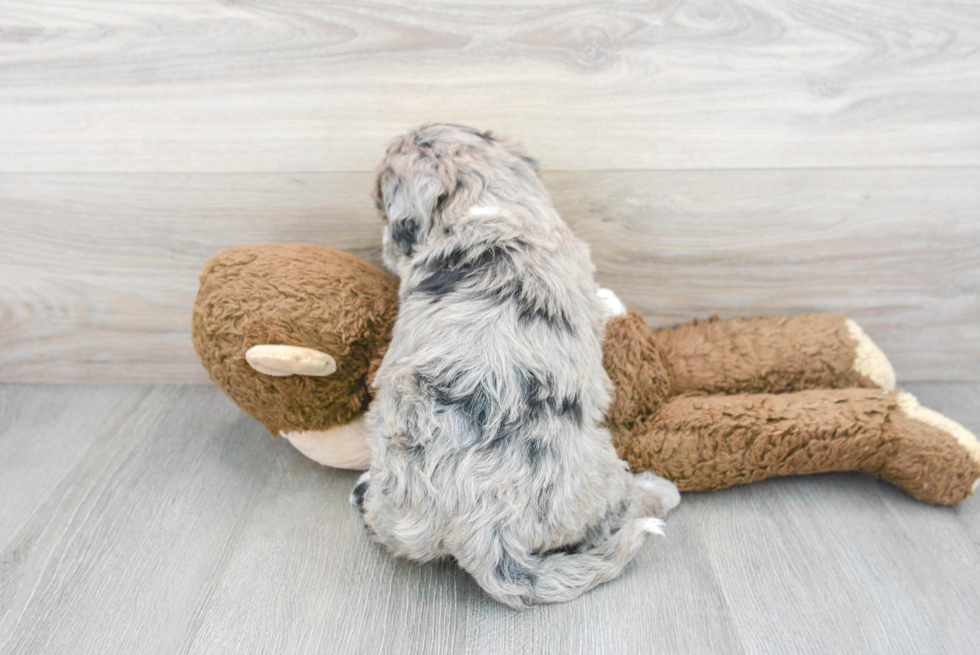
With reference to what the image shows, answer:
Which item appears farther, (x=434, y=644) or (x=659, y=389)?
(x=659, y=389)

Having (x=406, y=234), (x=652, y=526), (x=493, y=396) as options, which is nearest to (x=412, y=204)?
(x=406, y=234)

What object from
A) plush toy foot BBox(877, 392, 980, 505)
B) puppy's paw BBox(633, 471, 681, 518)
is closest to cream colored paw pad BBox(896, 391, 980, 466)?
plush toy foot BBox(877, 392, 980, 505)

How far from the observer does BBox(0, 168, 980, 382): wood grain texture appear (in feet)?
5.06

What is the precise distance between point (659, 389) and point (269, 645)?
910 millimetres

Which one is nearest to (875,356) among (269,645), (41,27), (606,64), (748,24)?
(748,24)

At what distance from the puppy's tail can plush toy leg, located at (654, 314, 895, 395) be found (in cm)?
41

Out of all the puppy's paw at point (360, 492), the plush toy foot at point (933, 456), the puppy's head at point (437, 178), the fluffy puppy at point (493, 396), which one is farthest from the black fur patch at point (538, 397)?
the plush toy foot at point (933, 456)

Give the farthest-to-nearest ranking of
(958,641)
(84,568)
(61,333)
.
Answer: (61,333) → (84,568) → (958,641)

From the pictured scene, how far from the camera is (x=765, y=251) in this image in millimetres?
1606

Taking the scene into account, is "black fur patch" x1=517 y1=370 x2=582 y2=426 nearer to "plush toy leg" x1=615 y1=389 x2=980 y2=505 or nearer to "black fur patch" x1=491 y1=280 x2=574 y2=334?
"black fur patch" x1=491 y1=280 x2=574 y2=334

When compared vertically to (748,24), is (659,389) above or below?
below

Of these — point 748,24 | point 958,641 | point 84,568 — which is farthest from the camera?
point 748,24

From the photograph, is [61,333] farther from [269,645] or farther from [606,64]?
[606,64]

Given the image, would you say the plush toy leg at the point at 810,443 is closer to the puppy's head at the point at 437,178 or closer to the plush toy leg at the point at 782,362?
the plush toy leg at the point at 782,362
